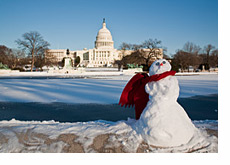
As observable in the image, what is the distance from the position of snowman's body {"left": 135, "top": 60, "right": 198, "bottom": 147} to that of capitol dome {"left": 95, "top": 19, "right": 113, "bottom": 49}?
105m

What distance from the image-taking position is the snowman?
11.1 feet

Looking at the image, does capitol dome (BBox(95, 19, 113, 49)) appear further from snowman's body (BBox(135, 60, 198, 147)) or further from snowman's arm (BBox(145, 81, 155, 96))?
snowman's body (BBox(135, 60, 198, 147))

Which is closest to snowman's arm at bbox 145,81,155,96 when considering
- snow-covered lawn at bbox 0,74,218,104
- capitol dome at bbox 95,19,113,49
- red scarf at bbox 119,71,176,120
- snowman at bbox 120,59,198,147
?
snowman at bbox 120,59,198,147

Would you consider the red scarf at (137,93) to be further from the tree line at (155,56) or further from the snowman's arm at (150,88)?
the tree line at (155,56)

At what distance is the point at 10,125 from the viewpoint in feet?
14.6

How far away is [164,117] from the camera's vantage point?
3414mm

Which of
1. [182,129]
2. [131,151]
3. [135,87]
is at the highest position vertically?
[135,87]

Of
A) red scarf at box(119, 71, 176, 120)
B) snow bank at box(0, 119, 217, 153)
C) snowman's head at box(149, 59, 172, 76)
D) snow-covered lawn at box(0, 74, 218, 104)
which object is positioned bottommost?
snow bank at box(0, 119, 217, 153)

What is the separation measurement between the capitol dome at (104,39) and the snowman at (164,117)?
10449cm

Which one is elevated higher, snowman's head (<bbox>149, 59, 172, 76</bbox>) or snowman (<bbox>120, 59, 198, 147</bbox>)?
snowman's head (<bbox>149, 59, 172, 76</bbox>)

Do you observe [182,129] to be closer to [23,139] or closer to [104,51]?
[23,139]

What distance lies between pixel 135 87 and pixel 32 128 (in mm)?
2214

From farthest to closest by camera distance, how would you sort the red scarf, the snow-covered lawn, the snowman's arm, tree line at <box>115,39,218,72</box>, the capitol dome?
the capitol dome < tree line at <box>115,39,218,72</box> < the snow-covered lawn < the red scarf < the snowman's arm

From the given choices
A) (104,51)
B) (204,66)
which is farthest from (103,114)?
(104,51)
